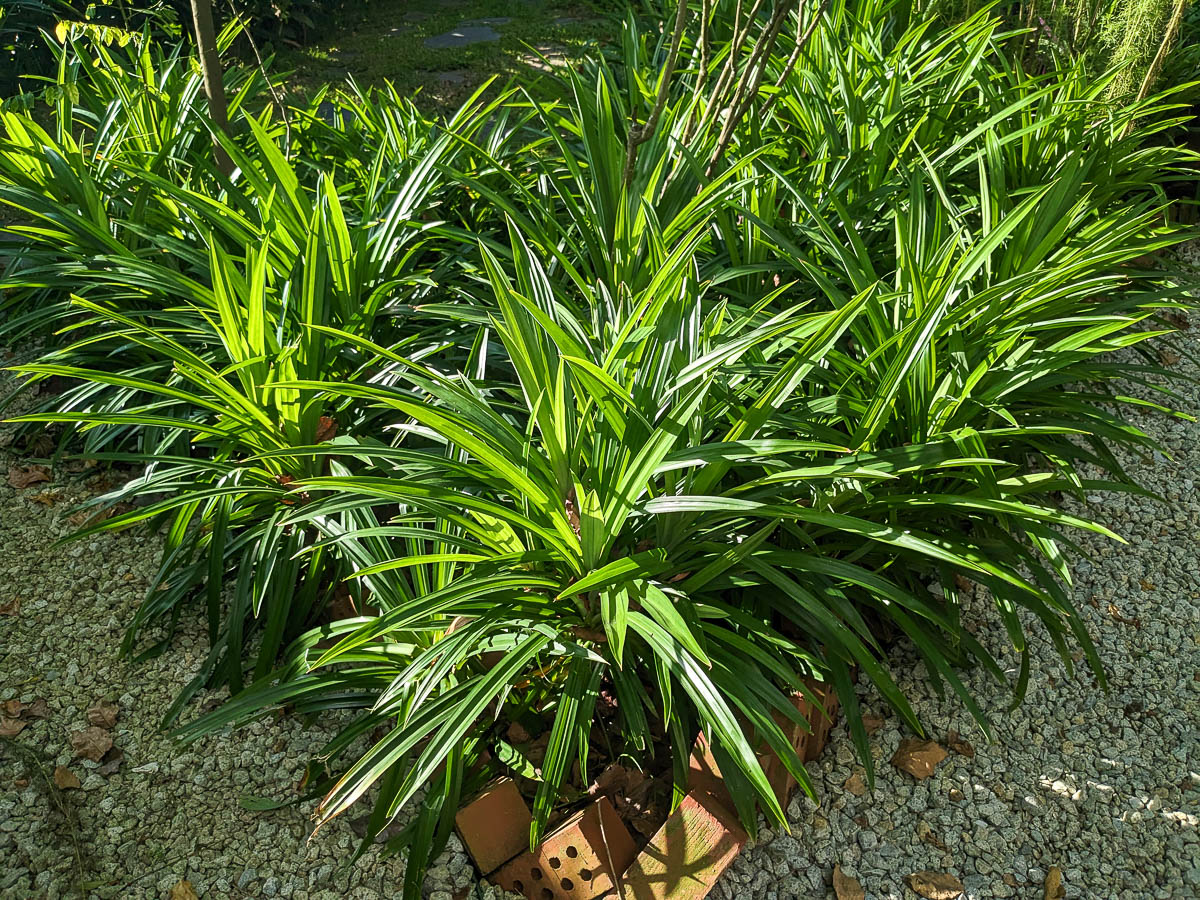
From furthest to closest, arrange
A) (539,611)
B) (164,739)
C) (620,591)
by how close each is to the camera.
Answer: (164,739) → (539,611) → (620,591)

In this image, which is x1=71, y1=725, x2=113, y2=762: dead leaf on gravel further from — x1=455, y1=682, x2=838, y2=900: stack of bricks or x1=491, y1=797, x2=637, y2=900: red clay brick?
x1=491, y1=797, x2=637, y2=900: red clay brick

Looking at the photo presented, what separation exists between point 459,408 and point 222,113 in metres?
1.55

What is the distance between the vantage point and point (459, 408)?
1.50m

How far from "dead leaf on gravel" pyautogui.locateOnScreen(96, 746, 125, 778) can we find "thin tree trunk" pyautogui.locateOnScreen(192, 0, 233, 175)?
1434 mm

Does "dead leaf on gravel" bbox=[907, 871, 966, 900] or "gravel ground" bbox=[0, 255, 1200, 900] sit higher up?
"gravel ground" bbox=[0, 255, 1200, 900]

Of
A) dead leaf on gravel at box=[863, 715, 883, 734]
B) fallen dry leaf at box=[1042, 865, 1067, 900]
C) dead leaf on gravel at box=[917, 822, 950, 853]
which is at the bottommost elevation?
fallen dry leaf at box=[1042, 865, 1067, 900]

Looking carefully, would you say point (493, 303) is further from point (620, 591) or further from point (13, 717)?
point (13, 717)

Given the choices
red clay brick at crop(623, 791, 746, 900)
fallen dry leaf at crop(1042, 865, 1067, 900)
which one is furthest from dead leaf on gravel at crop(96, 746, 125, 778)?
fallen dry leaf at crop(1042, 865, 1067, 900)

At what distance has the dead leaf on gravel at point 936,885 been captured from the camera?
1.55 metres

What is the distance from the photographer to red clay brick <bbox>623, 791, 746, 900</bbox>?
1.44m

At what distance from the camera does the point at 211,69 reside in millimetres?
2510

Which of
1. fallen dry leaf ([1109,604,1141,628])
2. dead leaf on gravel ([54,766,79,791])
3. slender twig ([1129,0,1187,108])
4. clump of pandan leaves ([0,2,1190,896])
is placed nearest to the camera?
clump of pandan leaves ([0,2,1190,896])

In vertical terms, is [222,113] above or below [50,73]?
above

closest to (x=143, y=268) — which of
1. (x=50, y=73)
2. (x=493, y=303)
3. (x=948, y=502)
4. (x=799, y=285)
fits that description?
(x=493, y=303)
